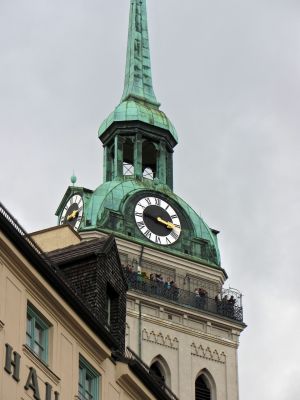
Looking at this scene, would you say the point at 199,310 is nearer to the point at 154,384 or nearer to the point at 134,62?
the point at 134,62

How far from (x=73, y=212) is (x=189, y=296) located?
711cm

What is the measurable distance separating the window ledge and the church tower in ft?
149

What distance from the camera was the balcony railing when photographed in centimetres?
8600

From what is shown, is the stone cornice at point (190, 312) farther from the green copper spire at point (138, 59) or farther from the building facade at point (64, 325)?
the building facade at point (64, 325)

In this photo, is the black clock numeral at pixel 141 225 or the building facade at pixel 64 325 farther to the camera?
the black clock numeral at pixel 141 225

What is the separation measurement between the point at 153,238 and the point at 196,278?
281cm

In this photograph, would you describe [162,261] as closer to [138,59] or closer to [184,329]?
[184,329]

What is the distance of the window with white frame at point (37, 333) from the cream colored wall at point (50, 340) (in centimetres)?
11

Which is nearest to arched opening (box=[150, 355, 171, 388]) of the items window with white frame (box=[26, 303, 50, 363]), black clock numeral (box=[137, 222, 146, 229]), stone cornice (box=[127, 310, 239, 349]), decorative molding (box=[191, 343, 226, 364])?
stone cornice (box=[127, 310, 239, 349])

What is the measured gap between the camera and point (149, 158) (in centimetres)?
9675

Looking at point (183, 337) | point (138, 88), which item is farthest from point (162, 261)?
point (138, 88)

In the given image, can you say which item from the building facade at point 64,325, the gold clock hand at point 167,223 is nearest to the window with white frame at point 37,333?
the building facade at point 64,325

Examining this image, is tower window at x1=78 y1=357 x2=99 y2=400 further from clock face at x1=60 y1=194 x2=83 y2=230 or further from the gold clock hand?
the gold clock hand

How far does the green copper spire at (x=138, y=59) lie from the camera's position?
98500 mm
